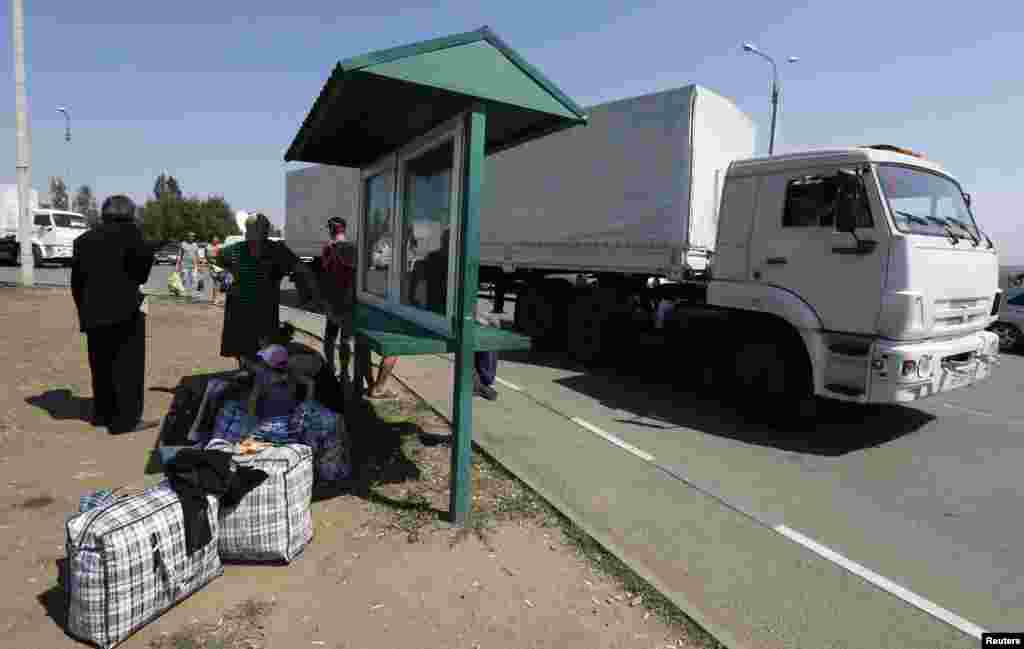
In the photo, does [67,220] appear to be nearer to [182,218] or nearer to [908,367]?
[908,367]

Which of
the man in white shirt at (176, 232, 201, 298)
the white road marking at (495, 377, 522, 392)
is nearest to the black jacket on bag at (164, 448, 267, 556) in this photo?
the white road marking at (495, 377, 522, 392)

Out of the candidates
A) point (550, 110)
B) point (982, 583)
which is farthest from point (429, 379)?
point (982, 583)

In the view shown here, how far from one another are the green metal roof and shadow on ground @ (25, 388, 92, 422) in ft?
10.2

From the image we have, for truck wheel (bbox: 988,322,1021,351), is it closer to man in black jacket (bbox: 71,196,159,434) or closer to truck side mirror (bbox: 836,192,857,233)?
truck side mirror (bbox: 836,192,857,233)

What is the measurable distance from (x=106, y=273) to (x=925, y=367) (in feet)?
21.0

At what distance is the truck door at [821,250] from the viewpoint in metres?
5.08

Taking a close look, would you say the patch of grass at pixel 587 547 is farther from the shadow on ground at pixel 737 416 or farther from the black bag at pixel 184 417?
the shadow on ground at pixel 737 416

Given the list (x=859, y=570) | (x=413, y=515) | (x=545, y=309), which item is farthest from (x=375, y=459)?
(x=545, y=309)

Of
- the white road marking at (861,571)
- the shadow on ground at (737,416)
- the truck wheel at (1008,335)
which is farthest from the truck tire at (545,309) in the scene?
the truck wheel at (1008,335)

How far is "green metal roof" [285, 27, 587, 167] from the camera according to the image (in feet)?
10.2

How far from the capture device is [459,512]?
3.53 m

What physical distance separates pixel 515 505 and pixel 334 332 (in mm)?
3406

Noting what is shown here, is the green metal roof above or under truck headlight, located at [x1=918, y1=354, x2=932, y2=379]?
above

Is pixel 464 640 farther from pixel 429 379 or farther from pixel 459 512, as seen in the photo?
pixel 429 379
